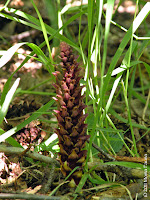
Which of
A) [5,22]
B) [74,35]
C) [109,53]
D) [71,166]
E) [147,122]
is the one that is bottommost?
[147,122]

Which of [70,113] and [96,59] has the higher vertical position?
[96,59]

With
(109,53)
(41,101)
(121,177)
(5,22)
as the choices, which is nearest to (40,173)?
(121,177)

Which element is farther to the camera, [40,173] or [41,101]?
[41,101]

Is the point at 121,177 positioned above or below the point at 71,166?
below

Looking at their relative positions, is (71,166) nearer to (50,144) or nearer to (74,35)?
(50,144)

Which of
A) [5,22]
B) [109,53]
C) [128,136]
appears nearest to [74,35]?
[109,53]

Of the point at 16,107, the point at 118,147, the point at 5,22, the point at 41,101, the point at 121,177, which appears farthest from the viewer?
the point at 5,22

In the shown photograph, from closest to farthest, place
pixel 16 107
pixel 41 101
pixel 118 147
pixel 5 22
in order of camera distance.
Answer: pixel 118 147, pixel 16 107, pixel 41 101, pixel 5 22
